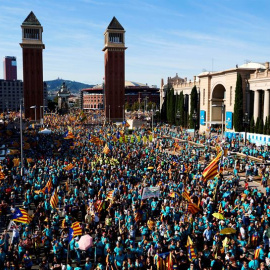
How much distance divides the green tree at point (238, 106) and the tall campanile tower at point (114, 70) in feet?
174

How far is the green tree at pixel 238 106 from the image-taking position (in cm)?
5531

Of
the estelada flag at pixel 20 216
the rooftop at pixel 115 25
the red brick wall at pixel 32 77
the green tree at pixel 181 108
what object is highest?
the rooftop at pixel 115 25

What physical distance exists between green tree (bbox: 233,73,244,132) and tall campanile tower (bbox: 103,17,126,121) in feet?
174

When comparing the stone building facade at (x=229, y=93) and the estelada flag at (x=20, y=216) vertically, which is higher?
the stone building facade at (x=229, y=93)

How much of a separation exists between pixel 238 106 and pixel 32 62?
71.8m

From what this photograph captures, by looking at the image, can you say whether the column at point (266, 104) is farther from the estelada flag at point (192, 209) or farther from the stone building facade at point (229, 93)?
the estelada flag at point (192, 209)

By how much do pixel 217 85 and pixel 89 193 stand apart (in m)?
49.6

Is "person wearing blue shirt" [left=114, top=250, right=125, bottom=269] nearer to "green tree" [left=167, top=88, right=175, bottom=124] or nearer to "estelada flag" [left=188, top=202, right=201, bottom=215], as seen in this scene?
"estelada flag" [left=188, top=202, right=201, bottom=215]

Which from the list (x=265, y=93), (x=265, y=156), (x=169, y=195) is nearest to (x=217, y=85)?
(x=265, y=93)

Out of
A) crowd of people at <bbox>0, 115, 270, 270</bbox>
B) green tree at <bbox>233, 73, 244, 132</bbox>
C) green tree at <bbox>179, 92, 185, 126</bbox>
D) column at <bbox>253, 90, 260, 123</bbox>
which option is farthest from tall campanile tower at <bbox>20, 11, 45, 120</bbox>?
crowd of people at <bbox>0, 115, 270, 270</bbox>

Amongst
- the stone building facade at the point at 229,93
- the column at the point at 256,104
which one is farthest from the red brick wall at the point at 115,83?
the column at the point at 256,104

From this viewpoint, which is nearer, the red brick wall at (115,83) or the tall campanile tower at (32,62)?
the tall campanile tower at (32,62)

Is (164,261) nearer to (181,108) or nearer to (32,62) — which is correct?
(181,108)

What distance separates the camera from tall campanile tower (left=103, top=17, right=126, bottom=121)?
105 m
